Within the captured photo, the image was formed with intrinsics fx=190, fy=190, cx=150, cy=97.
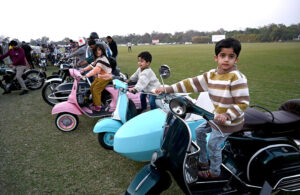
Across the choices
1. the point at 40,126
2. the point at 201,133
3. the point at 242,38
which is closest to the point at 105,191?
the point at 201,133

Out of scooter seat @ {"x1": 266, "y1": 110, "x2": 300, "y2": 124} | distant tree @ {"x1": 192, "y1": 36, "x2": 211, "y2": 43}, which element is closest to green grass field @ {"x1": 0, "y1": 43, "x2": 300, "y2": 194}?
scooter seat @ {"x1": 266, "y1": 110, "x2": 300, "y2": 124}

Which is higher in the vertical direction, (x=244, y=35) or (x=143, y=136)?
(x=244, y=35)

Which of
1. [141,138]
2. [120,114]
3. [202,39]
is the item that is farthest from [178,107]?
[202,39]

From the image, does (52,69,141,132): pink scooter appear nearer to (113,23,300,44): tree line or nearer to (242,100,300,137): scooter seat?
(242,100,300,137): scooter seat

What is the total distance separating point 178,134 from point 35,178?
7.48 feet

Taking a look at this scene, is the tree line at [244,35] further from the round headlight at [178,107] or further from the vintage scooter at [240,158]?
the round headlight at [178,107]

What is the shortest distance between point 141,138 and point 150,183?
0.74m

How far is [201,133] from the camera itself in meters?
2.06

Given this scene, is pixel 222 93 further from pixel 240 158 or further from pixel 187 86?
pixel 240 158

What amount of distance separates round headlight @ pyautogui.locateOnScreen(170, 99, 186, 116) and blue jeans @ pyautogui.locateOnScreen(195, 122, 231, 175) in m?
0.61

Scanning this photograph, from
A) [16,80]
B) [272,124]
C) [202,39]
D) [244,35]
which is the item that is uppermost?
[244,35]

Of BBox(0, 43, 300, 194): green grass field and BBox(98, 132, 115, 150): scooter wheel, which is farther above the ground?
BBox(98, 132, 115, 150): scooter wheel

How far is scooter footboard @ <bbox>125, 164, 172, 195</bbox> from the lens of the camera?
1.52 meters

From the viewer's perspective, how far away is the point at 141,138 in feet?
7.30
